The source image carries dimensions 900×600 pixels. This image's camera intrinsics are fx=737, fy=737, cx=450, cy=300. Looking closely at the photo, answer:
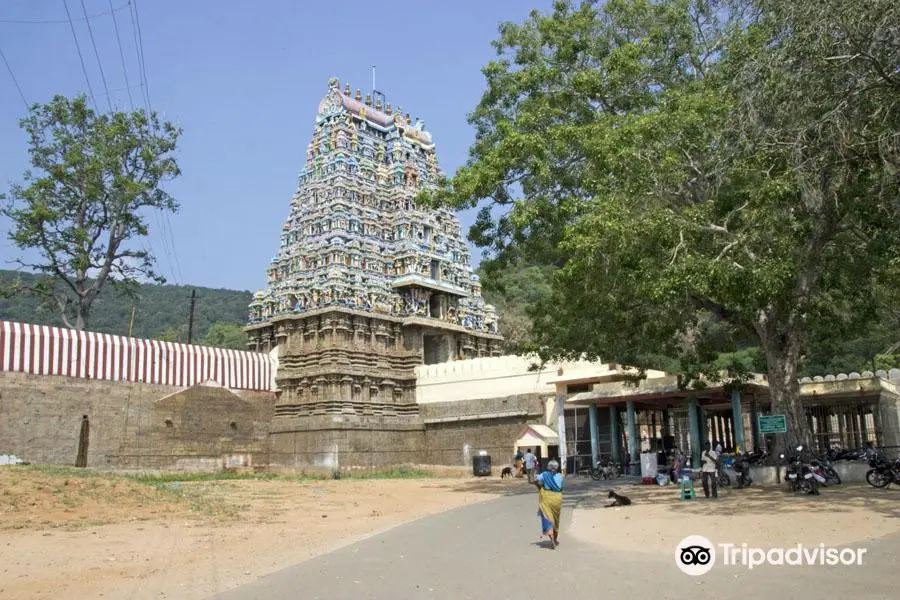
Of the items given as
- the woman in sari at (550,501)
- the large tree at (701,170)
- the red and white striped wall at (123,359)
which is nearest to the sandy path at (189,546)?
the woman in sari at (550,501)

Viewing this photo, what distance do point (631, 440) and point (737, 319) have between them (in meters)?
10.8

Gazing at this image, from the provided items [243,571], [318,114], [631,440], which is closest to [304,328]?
[318,114]

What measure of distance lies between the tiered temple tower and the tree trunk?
2049cm

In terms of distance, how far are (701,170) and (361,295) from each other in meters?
22.0

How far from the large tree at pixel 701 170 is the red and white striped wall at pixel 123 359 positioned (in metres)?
17.6

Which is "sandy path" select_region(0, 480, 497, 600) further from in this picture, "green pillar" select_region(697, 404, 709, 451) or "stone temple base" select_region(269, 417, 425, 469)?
"stone temple base" select_region(269, 417, 425, 469)

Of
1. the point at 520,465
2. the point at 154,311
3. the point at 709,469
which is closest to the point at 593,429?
the point at 520,465

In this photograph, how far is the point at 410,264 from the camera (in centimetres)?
3834

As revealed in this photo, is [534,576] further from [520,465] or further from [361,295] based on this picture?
[361,295]

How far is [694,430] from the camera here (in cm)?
2620

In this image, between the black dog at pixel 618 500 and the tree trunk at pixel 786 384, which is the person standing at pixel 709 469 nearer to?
the black dog at pixel 618 500

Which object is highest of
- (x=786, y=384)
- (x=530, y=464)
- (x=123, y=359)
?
(x=123, y=359)

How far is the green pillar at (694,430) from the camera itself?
84.3 feet

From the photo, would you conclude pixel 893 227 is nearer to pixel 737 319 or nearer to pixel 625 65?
pixel 737 319
